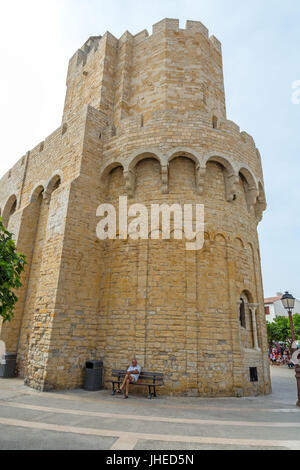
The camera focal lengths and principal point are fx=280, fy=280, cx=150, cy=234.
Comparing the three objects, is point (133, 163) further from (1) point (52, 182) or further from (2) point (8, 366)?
(2) point (8, 366)

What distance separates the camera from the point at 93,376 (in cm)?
898

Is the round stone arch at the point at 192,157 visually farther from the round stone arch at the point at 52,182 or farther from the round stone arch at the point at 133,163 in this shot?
the round stone arch at the point at 52,182

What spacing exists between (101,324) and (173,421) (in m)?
4.79

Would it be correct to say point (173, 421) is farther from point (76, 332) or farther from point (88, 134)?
point (88, 134)

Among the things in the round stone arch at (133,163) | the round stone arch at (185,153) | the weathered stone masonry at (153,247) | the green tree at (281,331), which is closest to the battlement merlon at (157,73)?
the weathered stone masonry at (153,247)

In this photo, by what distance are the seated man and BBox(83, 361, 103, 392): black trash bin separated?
2.96 feet

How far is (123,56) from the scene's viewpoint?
14.4m

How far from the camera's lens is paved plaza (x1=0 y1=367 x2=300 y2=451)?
14.2ft

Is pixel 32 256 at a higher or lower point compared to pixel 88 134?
lower

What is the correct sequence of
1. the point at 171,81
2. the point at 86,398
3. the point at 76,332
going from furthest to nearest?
1. the point at 171,81
2. the point at 76,332
3. the point at 86,398

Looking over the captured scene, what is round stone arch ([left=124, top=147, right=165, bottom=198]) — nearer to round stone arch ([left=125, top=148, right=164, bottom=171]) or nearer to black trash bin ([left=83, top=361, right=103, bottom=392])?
round stone arch ([left=125, top=148, right=164, bottom=171])

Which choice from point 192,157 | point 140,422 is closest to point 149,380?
point 140,422

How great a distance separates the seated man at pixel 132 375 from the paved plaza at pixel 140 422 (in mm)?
351
